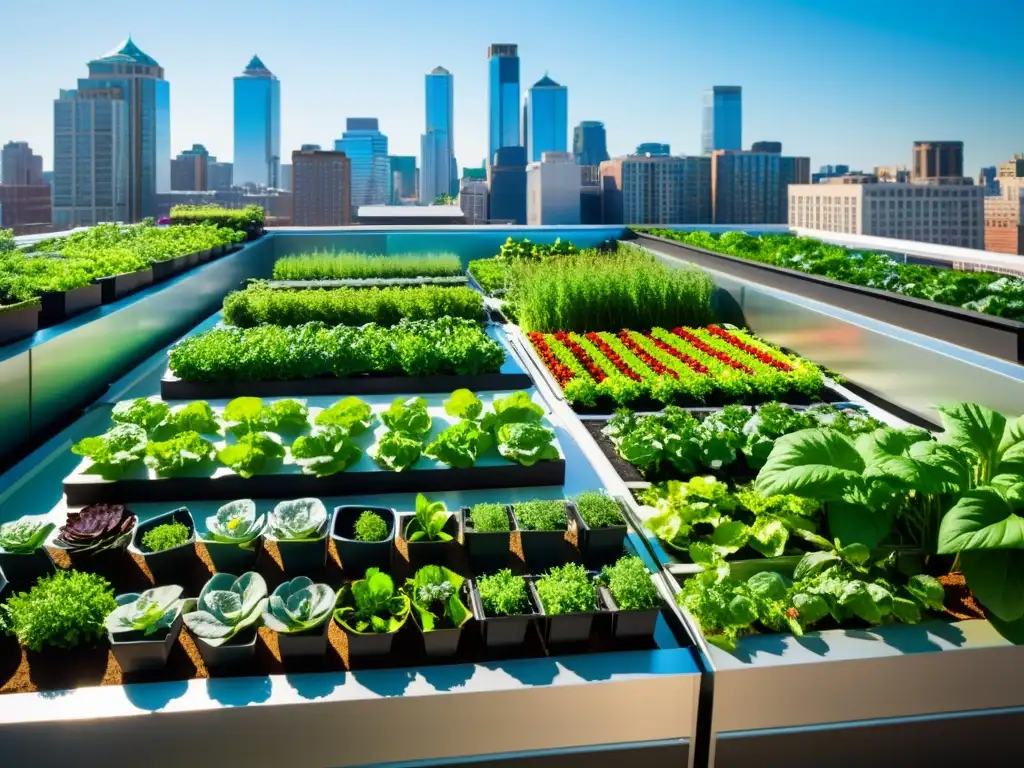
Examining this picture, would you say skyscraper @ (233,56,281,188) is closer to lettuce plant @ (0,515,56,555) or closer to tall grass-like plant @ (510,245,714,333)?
tall grass-like plant @ (510,245,714,333)

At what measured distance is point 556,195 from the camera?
1841 cm

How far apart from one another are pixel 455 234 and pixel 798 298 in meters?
7.30

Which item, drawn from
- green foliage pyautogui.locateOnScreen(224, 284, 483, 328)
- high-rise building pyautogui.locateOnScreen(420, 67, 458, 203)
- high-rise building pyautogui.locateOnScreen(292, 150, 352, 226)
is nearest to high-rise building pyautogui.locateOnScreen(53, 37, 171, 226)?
high-rise building pyautogui.locateOnScreen(292, 150, 352, 226)

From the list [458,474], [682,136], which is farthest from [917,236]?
[682,136]

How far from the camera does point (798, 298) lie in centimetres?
612

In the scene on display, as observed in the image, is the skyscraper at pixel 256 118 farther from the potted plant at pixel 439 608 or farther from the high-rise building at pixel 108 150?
the potted plant at pixel 439 608

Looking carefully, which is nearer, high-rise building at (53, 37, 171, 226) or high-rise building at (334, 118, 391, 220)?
high-rise building at (53, 37, 171, 226)

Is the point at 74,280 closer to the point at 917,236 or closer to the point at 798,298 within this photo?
the point at 798,298

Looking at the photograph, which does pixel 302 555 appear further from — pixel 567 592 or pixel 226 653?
pixel 567 592

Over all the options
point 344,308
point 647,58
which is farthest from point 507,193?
point 344,308

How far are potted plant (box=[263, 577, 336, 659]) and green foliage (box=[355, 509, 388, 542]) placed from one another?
0.44 meters

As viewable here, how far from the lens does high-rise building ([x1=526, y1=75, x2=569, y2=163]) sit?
418 ft

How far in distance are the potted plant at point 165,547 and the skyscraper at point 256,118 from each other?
13027 cm

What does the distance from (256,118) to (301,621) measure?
→ 13990 centimetres
